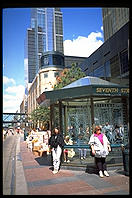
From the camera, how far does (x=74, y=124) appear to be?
1014cm

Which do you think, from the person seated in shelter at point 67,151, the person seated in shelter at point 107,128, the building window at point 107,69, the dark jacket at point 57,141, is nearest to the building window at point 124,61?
the building window at point 107,69

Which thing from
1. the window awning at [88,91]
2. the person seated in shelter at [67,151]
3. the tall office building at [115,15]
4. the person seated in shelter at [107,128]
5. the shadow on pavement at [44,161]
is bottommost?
the shadow on pavement at [44,161]

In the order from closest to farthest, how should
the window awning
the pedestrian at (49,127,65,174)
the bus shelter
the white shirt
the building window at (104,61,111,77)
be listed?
the white shirt, the window awning, the pedestrian at (49,127,65,174), the bus shelter, the building window at (104,61,111,77)

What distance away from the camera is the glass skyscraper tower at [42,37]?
3585 inches

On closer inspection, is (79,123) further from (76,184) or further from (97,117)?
(76,184)

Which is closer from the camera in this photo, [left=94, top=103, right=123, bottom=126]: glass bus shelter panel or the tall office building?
the tall office building

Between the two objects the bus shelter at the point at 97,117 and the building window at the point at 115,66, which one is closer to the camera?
the bus shelter at the point at 97,117

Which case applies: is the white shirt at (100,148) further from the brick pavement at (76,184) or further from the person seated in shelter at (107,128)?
the person seated in shelter at (107,128)

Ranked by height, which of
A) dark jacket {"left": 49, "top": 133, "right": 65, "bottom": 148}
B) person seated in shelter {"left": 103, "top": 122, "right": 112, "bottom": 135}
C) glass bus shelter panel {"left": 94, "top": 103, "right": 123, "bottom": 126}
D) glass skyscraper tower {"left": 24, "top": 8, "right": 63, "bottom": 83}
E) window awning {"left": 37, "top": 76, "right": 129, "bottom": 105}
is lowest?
dark jacket {"left": 49, "top": 133, "right": 65, "bottom": 148}

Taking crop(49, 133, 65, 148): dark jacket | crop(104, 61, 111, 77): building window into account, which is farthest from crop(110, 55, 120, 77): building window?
crop(49, 133, 65, 148): dark jacket

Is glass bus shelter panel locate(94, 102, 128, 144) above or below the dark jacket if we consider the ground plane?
above

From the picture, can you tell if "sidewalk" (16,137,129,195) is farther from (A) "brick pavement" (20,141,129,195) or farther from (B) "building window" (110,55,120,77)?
(B) "building window" (110,55,120,77)

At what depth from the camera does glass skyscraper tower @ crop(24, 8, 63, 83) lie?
91062mm
